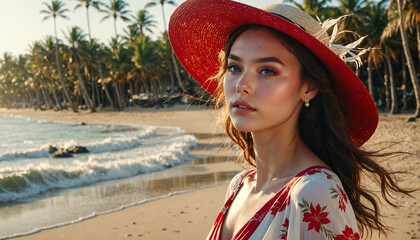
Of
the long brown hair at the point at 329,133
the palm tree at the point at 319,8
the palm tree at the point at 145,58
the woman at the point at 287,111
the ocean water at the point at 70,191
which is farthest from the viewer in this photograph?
the palm tree at the point at 145,58

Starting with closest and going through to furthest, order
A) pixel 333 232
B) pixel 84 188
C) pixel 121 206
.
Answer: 1. pixel 333 232
2. pixel 121 206
3. pixel 84 188

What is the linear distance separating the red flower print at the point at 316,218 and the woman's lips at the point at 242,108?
453 millimetres

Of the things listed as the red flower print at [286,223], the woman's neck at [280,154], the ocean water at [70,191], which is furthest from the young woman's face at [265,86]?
the ocean water at [70,191]

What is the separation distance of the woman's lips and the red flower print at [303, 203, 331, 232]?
0.45 metres

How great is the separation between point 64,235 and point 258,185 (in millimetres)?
4713

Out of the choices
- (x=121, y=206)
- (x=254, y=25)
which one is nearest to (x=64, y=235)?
(x=121, y=206)

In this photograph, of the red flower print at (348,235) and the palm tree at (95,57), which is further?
the palm tree at (95,57)

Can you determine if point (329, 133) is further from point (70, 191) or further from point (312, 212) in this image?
point (70, 191)

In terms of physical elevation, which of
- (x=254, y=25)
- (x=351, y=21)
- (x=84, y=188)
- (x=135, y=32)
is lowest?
(x=84, y=188)

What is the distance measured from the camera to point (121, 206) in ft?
23.1

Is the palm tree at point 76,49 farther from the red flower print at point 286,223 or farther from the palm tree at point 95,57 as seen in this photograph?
the red flower print at point 286,223

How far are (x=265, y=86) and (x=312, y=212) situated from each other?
0.51m

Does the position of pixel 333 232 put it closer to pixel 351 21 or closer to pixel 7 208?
pixel 7 208

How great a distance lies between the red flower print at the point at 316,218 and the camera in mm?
1155
